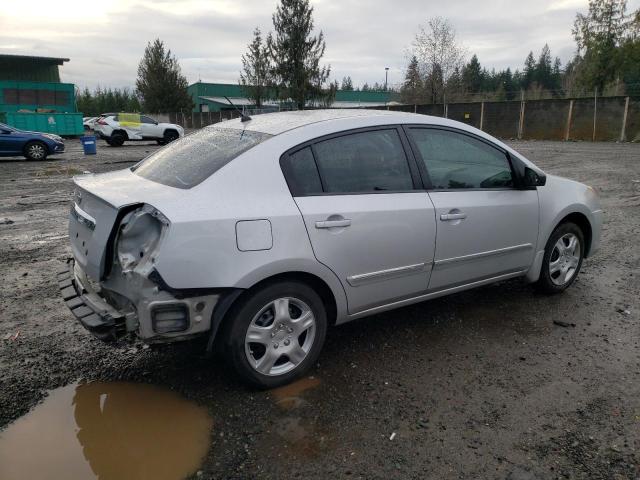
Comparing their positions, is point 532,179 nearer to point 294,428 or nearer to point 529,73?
point 294,428

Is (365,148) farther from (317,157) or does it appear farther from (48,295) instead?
(48,295)

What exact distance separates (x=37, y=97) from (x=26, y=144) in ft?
67.2

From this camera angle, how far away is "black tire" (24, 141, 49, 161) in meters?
17.8

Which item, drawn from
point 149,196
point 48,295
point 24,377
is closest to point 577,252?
point 149,196

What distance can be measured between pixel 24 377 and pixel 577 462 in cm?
325

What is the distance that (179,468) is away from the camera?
2.46 meters

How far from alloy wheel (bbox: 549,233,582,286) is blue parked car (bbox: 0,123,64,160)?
1819 cm

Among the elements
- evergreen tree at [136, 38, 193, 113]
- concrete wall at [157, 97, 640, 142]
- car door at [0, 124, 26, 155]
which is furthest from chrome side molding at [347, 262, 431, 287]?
evergreen tree at [136, 38, 193, 113]

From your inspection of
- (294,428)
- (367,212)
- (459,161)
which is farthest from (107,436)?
(459,161)

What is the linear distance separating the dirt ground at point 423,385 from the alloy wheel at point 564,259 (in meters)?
0.19

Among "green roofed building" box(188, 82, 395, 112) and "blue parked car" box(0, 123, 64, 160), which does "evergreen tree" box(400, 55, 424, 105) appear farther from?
"blue parked car" box(0, 123, 64, 160)

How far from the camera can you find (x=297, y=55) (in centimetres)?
3186

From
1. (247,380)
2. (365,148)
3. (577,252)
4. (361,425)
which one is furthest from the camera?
(577,252)

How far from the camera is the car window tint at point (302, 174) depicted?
306 centimetres
